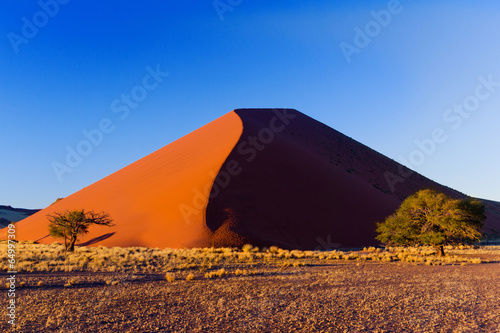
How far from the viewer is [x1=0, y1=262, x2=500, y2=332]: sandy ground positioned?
7.14 m

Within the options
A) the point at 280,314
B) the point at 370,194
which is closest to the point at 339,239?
the point at 370,194

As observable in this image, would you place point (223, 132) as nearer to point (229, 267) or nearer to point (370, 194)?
point (370, 194)

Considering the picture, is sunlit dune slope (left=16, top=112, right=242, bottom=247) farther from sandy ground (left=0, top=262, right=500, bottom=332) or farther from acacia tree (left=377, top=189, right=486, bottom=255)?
sandy ground (left=0, top=262, right=500, bottom=332)

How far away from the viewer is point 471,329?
682cm

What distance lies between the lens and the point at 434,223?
24.0 meters

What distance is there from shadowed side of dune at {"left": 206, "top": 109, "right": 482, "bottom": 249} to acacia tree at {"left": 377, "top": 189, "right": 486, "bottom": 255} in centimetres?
645

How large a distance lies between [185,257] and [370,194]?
97.2ft

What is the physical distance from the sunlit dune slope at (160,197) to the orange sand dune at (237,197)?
12 cm

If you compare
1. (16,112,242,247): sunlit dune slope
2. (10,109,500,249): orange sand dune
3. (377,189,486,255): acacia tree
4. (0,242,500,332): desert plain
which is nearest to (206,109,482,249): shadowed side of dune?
(10,109,500,249): orange sand dune

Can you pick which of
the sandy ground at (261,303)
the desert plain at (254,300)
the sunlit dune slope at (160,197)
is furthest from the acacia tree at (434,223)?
the sunlit dune slope at (160,197)

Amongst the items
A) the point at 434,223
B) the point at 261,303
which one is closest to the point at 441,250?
the point at 434,223

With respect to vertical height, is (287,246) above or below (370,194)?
below

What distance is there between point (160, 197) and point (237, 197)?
295 inches

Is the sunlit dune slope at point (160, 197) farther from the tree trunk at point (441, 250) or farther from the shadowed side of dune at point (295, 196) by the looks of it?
the tree trunk at point (441, 250)
